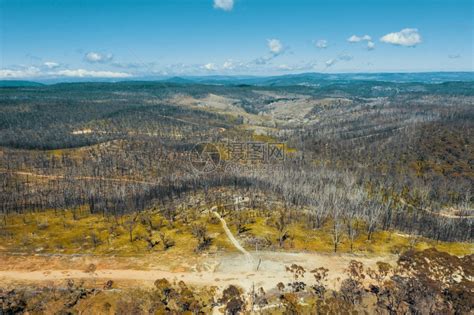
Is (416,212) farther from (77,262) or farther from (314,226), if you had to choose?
(77,262)

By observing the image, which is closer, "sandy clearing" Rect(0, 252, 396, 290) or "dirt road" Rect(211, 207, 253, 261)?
"sandy clearing" Rect(0, 252, 396, 290)

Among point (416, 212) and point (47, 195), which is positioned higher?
point (47, 195)

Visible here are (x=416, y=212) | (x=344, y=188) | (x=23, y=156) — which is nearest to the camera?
(x=416, y=212)

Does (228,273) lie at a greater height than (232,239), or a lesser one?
greater

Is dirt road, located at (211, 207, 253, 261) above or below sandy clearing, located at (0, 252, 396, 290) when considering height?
below

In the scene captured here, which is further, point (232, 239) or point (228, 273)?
point (232, 239)

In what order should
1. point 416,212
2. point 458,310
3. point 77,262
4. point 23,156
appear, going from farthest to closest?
point 23,156
point 416,212
point 77,262
point 458,310

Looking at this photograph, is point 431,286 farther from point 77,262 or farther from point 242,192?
point 242,192

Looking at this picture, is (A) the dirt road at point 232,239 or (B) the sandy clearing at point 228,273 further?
(A) the dirt road at point 232,239

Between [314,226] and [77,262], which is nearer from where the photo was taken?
[77,262]

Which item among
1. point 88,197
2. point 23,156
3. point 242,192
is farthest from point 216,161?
point 23,156

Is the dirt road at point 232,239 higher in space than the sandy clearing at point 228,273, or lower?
lower
